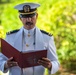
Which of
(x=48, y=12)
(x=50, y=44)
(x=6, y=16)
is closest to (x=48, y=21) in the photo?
(x=48, y=12)

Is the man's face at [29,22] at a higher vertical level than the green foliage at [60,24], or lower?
higher

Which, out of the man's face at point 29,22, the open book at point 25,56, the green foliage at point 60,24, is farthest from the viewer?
the green foliage at point 60,24

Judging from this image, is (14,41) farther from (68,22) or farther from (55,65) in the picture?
(68,22)

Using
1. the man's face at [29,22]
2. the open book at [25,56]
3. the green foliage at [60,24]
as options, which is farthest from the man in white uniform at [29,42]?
the green foliage at [60,24]

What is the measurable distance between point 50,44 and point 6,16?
2.88 m

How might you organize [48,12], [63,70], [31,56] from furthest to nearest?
[48,12]
[63,70]
[31,56]

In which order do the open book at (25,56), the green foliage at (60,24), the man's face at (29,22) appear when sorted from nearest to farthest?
the open book at (25,56) → the man's face at (29,22) → the green foliage at (60,24)

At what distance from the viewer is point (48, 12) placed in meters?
5.19

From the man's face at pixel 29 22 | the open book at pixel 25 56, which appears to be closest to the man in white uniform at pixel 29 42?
the man's face at pixel 29 22

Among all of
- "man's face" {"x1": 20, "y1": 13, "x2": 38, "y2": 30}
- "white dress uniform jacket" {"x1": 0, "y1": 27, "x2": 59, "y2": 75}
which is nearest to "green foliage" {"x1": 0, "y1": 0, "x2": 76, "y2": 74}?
"white dress uniform jacket" {"x1": 0, "y1": 27, "x2": 59, "y2": 75}

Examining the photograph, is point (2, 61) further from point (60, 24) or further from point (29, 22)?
point (60, 24)

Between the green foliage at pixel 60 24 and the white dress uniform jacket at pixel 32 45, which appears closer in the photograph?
the white dress uniform jacket at pixel 32 45

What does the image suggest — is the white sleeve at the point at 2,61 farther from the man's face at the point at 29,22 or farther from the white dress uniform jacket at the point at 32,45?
the man's face at the point at 29,22

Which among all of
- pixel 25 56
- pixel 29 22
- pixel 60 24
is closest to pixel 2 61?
pixel 25 56
